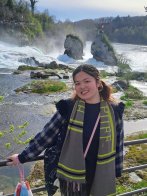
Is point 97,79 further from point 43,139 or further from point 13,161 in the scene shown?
point 13,161

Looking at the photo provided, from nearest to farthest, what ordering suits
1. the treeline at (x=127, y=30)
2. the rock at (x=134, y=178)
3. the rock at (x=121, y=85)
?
the rock at (x=134, y=178) → the rock at (x=121, y=85) → the treeline at (x=127, y=30)

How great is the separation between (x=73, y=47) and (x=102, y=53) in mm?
5953

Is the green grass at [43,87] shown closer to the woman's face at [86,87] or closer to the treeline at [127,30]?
the woman's face at [86,87]

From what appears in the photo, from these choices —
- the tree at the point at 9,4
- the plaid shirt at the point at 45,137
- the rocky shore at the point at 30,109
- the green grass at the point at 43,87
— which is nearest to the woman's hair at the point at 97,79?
the plaid shirt at the point at 45,137

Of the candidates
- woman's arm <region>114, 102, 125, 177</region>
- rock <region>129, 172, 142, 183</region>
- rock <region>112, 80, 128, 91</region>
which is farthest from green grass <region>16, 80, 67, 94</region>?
woman's arm <region>114, 102, 125, 177</region>

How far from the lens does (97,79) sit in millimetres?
3305

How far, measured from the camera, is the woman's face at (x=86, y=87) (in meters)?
3.24

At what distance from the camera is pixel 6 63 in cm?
4716

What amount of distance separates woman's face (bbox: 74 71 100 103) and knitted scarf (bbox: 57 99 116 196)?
0.21 feet

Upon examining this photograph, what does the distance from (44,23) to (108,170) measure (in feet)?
282

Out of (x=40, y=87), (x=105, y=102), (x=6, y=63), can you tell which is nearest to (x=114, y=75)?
(x=6, y=63)

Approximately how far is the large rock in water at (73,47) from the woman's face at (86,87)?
2568 inches

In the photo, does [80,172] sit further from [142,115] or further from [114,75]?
[114,75]

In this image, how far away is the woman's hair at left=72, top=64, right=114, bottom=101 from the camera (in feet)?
10.7
